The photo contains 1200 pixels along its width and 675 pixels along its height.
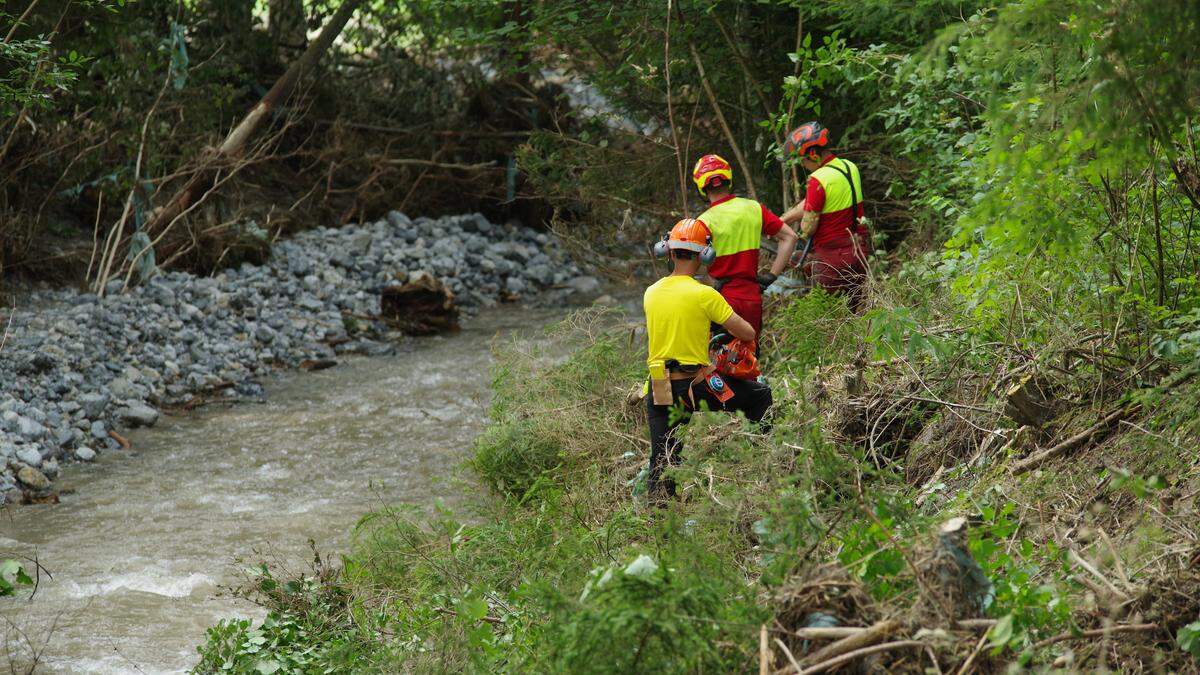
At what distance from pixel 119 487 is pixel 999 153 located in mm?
6851

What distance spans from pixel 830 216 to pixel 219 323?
7.12 metres

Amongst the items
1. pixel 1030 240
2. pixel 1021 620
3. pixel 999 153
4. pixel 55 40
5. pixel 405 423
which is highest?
pixel 55 40

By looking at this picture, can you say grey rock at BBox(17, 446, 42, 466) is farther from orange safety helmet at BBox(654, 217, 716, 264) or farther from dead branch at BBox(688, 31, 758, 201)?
dead branch at BBox(688, 31, 758, 201)

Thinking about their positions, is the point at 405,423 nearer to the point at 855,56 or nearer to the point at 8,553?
the point at 8,553

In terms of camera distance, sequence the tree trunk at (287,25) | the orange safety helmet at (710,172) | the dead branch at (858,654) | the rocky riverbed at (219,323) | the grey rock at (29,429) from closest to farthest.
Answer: the dead branch at (858,654) → the orange safety helmet at (710,172) → the grey rock at (29,429) → the rocky riverbed at (219,323) → the tree trunk at (287,25)

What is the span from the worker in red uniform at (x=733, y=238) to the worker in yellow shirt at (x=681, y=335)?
730mm

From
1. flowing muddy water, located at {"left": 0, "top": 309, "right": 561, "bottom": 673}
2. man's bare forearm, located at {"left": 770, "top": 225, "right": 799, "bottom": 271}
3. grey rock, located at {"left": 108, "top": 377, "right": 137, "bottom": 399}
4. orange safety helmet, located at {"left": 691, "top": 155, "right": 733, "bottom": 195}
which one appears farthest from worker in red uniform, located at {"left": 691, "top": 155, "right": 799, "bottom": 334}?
grey rock, located at {"left": 108, "top": 377, "right": 137, "bottom": 399}

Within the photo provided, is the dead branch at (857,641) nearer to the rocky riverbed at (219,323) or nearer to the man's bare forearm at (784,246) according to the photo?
the man's bare forearm at (784,246)

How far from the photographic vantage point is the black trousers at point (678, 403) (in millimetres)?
5809

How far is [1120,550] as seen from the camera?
12.4ft

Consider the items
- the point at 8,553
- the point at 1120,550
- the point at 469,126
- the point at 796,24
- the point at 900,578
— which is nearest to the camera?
the point at 900,578

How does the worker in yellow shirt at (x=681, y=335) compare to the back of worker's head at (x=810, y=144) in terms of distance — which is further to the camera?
the back of worker's head at (x=810, y=144)

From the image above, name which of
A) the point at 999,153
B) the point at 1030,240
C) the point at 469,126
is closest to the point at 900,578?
the point at 999,153

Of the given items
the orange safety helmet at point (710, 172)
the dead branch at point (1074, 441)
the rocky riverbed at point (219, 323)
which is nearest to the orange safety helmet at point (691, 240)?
the orange safety helmet at point (710, 172)
